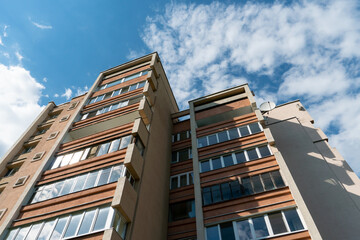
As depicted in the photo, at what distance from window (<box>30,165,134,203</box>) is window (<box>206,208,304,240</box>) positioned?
22.9 ft

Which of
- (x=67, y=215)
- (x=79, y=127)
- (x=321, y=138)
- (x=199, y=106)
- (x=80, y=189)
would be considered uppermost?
(x=199, y=106)

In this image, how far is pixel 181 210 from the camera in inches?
824

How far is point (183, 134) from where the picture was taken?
2917 centimetres

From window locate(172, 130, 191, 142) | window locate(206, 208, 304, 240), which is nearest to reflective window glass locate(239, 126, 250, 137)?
window locate(172, 130, 191, 142)

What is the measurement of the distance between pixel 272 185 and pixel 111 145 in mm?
12645

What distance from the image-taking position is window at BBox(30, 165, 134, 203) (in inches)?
664

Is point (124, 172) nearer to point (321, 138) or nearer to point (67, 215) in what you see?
point (67, 215)

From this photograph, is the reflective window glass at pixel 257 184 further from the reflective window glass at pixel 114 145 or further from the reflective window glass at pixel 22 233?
the reflective window glass at pixel 22 233

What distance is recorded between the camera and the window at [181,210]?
20341 mm

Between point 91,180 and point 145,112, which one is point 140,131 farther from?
point 91,180

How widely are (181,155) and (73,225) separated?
1378cm

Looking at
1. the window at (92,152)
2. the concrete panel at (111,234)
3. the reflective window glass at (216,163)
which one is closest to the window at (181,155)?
the reflective window glass at (216,163)

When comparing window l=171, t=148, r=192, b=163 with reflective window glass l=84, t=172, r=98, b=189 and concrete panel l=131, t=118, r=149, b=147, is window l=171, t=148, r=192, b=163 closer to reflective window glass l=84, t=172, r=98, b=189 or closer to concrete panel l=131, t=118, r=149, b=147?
concrete panel l=131, t=118, r=149, b=147

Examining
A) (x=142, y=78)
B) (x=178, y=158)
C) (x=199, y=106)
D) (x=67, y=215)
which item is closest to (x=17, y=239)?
(x=67, y=215)
